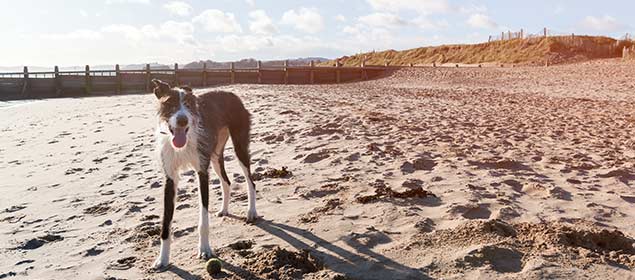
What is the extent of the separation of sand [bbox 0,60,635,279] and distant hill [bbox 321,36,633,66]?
4339 centimetres

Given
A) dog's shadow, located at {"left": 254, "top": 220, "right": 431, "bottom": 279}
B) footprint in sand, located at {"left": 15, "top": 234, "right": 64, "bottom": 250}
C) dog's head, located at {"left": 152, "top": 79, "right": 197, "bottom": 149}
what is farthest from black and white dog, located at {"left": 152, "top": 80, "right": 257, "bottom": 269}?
footprint in sand, located at {"left": 15, "top": 234, "right": 64, "bottom": 250}

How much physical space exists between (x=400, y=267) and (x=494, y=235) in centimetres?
96

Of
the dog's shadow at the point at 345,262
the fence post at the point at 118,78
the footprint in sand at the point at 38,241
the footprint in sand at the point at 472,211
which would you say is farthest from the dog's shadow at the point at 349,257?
the fence post at the point at 118,78

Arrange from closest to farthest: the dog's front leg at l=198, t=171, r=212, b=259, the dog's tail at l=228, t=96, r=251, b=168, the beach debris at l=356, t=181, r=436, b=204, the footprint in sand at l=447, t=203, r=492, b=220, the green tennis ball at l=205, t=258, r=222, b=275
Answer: the green tennis ball at l=205, t=258, r=222, b=275 → the dog's front leg at l=198, t=171, r=212, b=259 → the footprint in sand at l=447, t=203, r=492, b=220 → the beach debris at l=356, t=181, r=436, b=204 → the dog's tail at l=228, t=96, r=251, b=168

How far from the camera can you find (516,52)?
60562 mm

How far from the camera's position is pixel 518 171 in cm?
707

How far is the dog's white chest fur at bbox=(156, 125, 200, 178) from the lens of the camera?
482 cm

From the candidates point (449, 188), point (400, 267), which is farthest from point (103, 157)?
point (400, 267)

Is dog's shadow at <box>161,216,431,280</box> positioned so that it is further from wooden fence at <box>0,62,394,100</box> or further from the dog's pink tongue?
wooden fence at <box>0,62,394,100</box>

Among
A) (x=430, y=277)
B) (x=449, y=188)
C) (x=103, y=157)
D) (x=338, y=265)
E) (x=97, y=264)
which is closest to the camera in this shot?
(x=430, y=277)

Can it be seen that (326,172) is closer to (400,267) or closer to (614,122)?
(400,267)

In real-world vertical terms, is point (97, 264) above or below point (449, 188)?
below

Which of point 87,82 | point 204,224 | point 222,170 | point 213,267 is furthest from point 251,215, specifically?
point 87,82

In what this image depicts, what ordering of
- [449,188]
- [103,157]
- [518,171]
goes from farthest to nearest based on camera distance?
[103,157]
[518,171]
[449,188]
